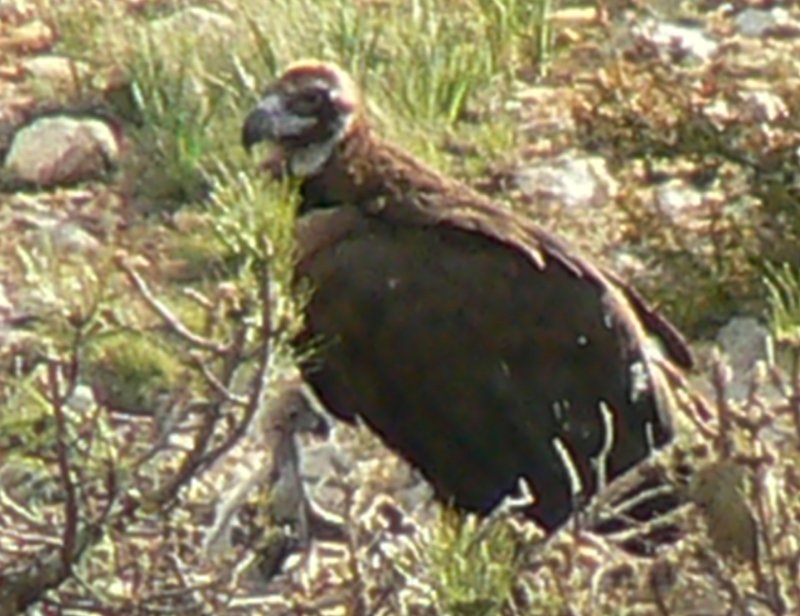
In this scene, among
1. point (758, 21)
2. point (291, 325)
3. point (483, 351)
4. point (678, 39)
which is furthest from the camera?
point (758, 21)

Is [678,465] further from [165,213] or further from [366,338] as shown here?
[165,213]

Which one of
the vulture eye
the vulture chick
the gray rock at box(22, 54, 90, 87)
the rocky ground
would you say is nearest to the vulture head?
the vulture eye

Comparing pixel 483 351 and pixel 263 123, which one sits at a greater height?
pixel 263 123

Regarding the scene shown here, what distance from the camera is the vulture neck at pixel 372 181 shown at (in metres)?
7.04

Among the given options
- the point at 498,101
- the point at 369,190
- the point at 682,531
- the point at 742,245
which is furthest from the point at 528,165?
the point at 682,531

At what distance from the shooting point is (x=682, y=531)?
612 cm

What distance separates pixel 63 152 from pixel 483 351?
6.45 feet

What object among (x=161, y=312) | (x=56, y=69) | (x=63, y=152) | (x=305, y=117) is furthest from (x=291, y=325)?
(x=56, y=69)

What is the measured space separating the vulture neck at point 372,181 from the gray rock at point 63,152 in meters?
1.32

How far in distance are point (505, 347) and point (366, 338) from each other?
273 mm

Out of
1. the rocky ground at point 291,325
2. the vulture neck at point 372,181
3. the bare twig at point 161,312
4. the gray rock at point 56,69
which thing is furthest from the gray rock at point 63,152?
the bare twig at point 161,312

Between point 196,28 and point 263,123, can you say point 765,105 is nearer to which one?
point 196,28

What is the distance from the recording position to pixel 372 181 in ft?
23.4

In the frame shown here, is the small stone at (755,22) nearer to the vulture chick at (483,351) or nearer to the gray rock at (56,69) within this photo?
the gray rock at (56,69)
